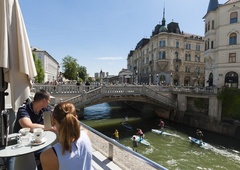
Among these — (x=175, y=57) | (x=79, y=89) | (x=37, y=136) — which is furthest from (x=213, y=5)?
(x=37, y=136)

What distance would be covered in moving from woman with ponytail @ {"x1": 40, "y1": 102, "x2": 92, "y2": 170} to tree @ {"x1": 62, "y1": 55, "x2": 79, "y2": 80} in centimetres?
6837

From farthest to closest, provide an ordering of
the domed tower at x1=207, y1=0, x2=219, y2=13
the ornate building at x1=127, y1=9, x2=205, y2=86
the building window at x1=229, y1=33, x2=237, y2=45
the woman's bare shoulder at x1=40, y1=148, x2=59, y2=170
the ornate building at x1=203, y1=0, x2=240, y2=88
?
1. the ornate building at x1=127, y1=9, x2=205, y2=86
2. the domed tower at x1=207, y1=0, x2=219, y2=13
3. the building window at x1=229, y1=33, x2=237, y2=45
4. the ornate building at x1=203, y1=0, x2=240, y2=88
5. the woman's bare shoulder at x1=40, y1=148, x2=59, y2=170

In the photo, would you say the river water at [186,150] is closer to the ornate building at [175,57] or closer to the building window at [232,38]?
the building window at [232,38]

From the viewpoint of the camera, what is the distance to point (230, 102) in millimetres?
22344

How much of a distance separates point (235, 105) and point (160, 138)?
1067 cm

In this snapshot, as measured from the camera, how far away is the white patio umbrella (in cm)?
307

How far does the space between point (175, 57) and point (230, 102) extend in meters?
33.4

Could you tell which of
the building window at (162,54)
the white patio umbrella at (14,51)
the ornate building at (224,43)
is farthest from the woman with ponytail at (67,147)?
the building window at (162,54)

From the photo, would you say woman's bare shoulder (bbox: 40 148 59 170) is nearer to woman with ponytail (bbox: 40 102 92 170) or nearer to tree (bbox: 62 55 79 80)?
woman with ponytail (bbox: 40 102 92 170)

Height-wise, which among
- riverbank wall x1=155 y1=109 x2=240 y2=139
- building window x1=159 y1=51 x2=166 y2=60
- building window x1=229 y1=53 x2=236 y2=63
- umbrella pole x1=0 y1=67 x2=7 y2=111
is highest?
building window x1=159 y1=51 x2=166 y2=60

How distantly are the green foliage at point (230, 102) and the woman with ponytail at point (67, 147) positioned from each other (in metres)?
24.2

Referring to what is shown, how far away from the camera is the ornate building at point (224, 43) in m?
26.0

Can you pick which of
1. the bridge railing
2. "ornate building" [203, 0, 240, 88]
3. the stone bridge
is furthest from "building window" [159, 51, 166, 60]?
the stone bridge

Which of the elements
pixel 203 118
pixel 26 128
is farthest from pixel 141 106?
pixel 26 128
